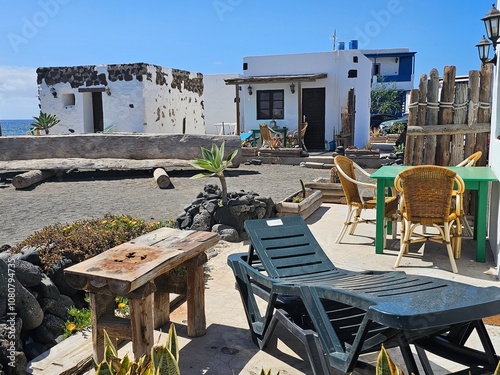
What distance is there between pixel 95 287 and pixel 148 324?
0.38 m

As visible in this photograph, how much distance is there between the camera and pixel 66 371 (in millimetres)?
2918

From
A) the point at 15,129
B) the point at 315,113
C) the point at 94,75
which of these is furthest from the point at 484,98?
the point at 15,129

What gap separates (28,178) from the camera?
1112 centimetres

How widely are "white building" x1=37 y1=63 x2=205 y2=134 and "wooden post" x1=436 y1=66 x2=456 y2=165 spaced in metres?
11.0

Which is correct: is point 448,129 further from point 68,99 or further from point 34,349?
point 68,99

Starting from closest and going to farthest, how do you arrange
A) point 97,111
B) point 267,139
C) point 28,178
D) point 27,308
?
1. point 27,308
2. point 28,178
3. point 267,139
4. point 97,111

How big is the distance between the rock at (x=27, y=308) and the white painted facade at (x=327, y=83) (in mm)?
14945

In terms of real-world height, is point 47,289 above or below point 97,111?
below

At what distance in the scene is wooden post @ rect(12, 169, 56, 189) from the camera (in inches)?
431

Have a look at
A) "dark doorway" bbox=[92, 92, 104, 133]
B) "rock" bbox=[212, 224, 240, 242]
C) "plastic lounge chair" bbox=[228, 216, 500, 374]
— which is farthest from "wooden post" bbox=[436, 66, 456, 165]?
"dark doorway" bbox=[92, 92, 104, 133]

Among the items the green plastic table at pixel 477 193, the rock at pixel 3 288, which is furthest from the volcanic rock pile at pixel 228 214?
the rock at pixel 3 288

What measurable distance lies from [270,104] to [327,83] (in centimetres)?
216

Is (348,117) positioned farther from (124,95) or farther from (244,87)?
(124,95)

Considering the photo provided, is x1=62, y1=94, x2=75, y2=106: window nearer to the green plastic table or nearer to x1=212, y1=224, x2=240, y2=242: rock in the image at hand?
x1=212, y1=224, x2=240, y2=242: rock
